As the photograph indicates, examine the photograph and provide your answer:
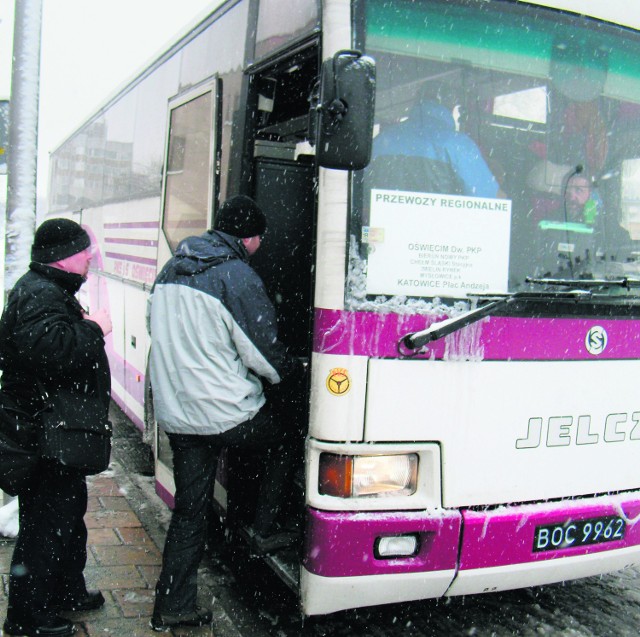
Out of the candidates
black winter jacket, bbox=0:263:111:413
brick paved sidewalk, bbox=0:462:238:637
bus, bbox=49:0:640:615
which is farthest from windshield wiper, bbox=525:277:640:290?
brick paved sidewalk, bbox=0:462:238:637

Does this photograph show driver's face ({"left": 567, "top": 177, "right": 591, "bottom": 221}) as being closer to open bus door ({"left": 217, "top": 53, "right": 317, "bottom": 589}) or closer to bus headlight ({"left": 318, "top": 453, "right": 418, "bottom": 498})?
open bus door ({"left": 217, "top": 53, "right": 317, "bottom": 589})

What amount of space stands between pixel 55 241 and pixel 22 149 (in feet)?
5.93

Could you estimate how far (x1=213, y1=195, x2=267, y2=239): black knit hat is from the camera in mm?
3613

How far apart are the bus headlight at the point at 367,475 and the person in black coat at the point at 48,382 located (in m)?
1.11

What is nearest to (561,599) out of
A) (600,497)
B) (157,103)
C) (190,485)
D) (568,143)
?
(600,497)

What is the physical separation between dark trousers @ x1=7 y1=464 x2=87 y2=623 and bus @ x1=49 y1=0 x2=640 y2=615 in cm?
105

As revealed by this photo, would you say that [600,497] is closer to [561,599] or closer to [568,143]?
[561,599]

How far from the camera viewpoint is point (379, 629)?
12.6 feet

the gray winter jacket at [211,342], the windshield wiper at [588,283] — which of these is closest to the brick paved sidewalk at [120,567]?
the gray winter jacket at [211,342]

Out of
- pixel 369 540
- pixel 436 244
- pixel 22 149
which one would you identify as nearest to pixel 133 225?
pixel 22 149

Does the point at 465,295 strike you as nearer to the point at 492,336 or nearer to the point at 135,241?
the point at 492,336

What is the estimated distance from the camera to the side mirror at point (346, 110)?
2.90 m

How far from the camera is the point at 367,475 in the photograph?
324 centimetres

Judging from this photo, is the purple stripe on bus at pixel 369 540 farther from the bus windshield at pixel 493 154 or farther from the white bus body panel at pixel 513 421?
the bus windshield at pixel 493 154
